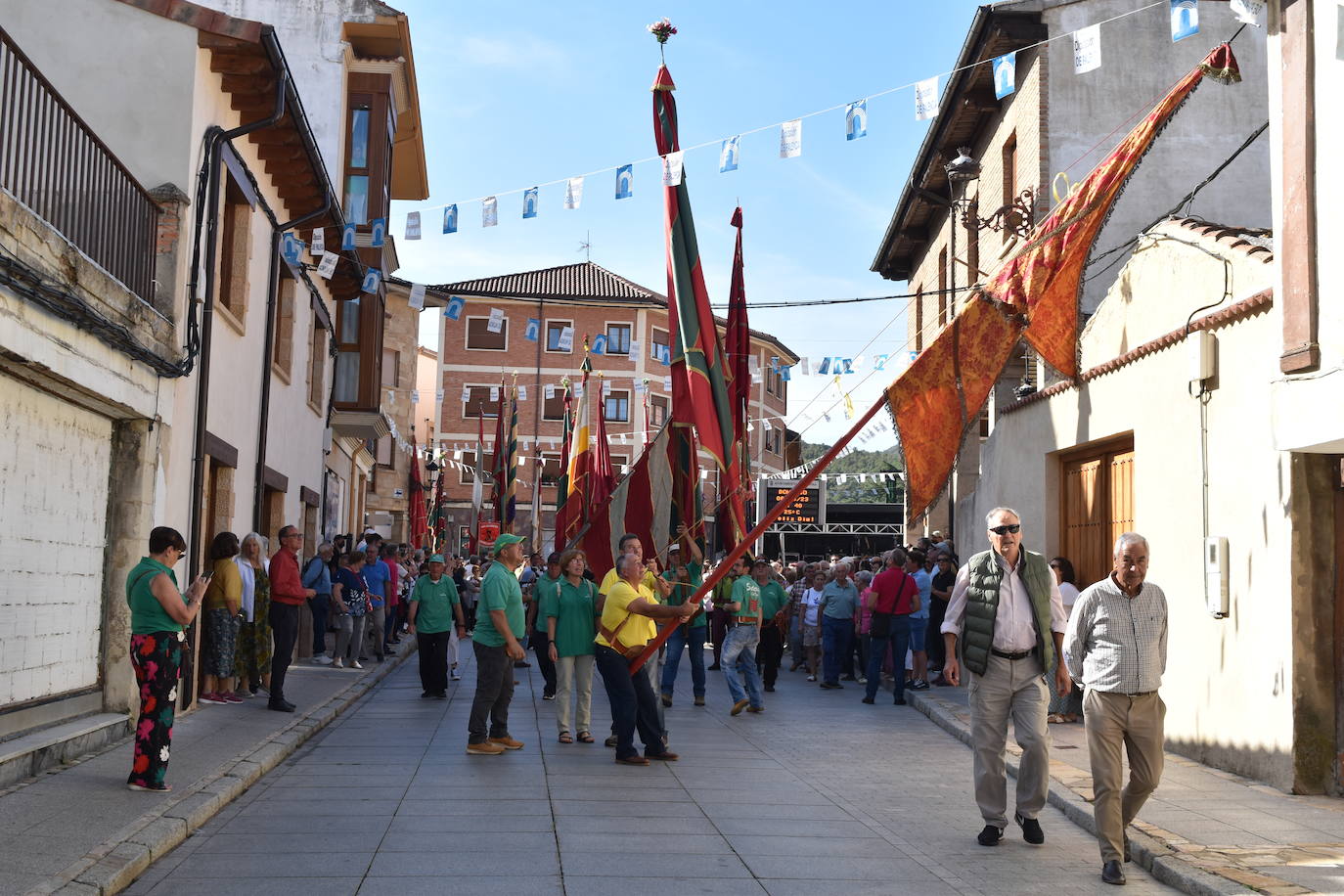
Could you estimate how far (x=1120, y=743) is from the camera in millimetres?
7168

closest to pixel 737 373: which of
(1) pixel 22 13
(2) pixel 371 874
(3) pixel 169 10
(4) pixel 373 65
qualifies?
(3) pixel 169 10

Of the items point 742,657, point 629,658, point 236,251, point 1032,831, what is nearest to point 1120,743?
point 1032,831

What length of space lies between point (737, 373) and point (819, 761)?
4.91 metres

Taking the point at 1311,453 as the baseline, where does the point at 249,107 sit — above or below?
above

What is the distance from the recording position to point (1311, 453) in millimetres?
9492

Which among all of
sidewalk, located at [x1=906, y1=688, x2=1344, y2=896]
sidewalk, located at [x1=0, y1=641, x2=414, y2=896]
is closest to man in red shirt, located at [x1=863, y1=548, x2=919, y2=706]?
sidewalk, located at [x1=906, y1=688, x2=1344, y2=896]

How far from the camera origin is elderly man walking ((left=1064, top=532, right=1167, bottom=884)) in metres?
7.10

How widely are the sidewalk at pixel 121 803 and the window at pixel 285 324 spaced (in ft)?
21.4

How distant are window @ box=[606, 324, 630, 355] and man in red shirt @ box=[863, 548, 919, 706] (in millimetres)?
43178

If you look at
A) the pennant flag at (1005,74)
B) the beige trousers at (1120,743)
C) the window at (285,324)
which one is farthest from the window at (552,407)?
the beige trousers at (1120,743)

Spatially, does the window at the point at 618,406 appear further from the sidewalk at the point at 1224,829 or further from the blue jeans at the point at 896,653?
the sidewalk at the point at 1224,829

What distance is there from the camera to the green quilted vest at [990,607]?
7848mm

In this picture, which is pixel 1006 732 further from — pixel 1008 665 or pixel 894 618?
pixel 894 618

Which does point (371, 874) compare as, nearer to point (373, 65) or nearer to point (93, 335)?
point (93, 335)
